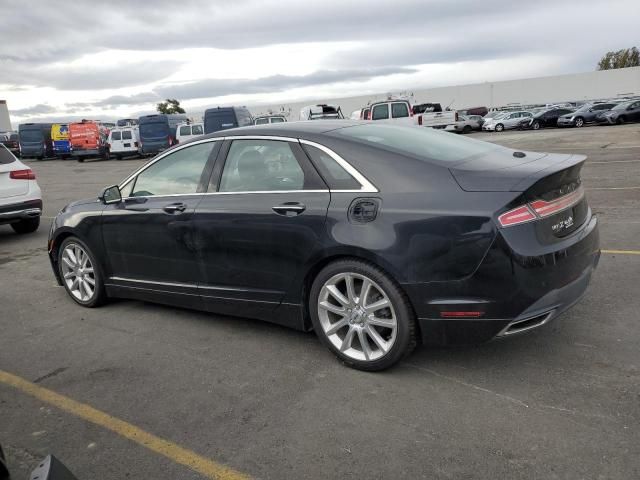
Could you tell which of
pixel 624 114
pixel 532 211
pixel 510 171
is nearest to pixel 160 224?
pixel 510 171

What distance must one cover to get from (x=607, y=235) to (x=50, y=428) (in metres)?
5.96

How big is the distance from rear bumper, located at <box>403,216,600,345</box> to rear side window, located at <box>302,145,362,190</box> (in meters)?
0.77

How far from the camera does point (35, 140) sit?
117 ft

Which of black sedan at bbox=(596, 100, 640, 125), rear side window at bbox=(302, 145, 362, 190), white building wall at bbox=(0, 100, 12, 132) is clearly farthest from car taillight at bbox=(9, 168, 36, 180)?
white building wall at bbox=(0, 100, 12, 132)

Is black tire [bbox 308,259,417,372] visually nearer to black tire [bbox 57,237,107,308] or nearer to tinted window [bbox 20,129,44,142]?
black tire [bbox 57,237,107,308]

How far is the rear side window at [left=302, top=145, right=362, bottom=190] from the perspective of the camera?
362 centimetres

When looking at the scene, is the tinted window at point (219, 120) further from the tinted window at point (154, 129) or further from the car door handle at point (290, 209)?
the car door handle at point (290, 209)

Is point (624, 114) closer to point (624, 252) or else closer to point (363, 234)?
point (624, 252)

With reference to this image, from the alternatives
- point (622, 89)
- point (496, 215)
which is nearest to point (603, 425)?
point (496, 215)

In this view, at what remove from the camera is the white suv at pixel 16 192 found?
848 centimetres

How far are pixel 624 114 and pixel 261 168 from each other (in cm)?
3396

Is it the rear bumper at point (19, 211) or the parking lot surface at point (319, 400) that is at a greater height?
the rear bumper at point (19, 211)

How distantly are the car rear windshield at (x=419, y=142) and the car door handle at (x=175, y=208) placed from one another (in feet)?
4.31

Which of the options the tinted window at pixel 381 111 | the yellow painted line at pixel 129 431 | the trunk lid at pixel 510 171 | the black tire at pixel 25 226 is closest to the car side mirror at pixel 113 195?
the yellow painted line at pixel 129 431
